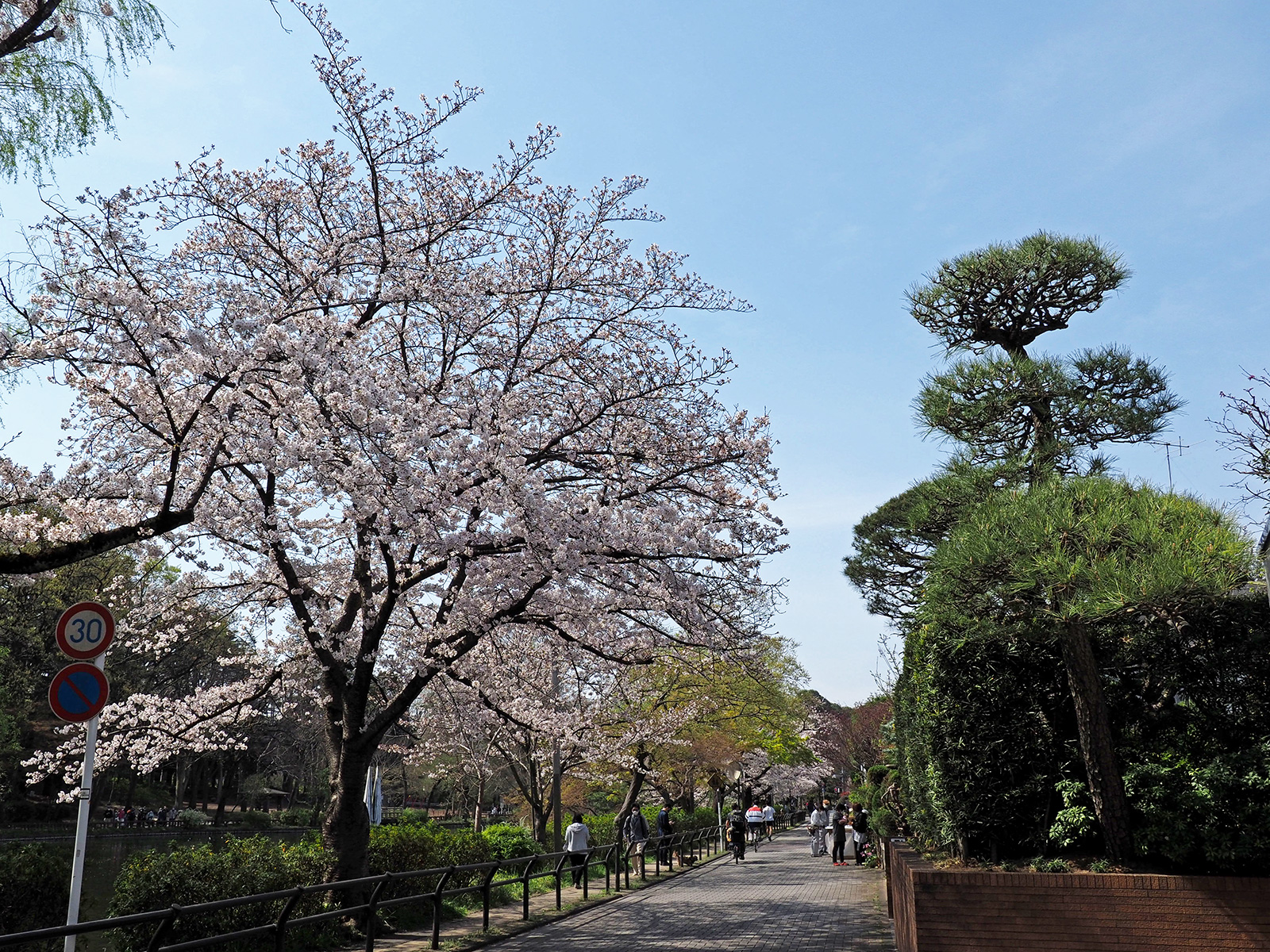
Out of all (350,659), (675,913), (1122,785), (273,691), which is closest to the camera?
(1122,785)

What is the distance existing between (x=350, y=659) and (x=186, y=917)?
3.62 metres

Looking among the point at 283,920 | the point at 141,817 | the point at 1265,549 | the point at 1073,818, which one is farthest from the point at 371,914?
the point at 141,817

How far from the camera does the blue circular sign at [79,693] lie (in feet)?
22.7

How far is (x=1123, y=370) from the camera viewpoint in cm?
1177

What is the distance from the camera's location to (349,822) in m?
12.5

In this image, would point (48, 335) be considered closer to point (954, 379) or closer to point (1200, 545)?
point (954, 379)

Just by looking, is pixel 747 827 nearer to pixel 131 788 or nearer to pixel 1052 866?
pixel 131 788

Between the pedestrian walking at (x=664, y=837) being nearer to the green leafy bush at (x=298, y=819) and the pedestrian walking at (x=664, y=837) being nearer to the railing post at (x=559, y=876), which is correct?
the railing post at (x=559, y=876)

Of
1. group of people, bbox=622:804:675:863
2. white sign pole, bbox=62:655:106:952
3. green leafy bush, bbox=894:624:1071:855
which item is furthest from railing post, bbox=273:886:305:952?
group of people, bbox=622:804:675:863

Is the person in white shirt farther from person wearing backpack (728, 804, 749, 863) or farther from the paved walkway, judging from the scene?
person wearing backpack (728, 804, 749, 863)

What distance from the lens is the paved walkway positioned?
39.2 ft

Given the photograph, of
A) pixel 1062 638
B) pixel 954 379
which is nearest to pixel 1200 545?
pixel 1062 638

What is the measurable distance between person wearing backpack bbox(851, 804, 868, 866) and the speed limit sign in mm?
23825

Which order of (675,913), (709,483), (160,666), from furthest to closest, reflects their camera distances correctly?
1. (160,666)
2. (675,913)
3. (709,483)
